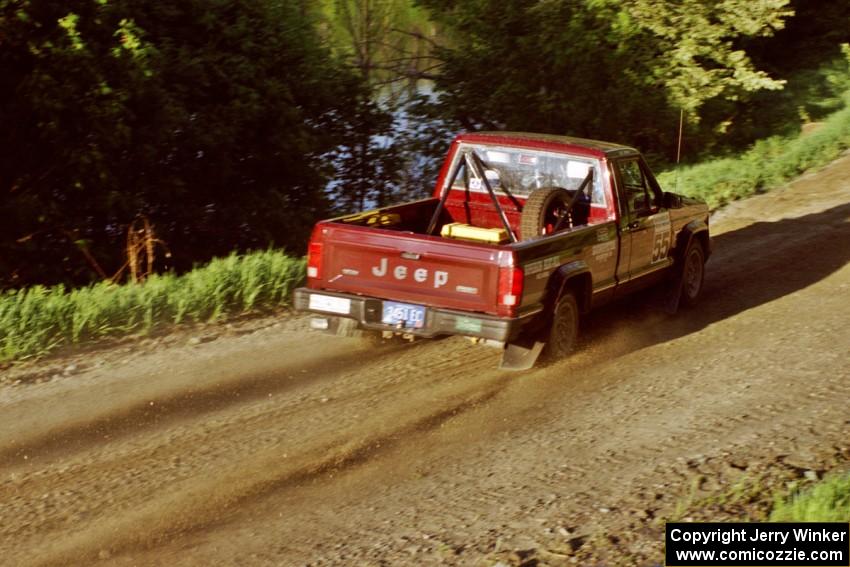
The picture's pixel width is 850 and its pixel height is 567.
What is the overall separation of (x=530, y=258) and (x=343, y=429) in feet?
6.32

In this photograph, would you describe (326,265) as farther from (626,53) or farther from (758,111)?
(758,111)

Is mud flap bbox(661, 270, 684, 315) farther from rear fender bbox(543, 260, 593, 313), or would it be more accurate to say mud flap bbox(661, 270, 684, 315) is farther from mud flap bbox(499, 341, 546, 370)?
mud flap bbox(499, 341, 546, 370)

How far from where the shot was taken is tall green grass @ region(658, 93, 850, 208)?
1716 centimetres

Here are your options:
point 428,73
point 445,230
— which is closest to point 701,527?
point 445,230

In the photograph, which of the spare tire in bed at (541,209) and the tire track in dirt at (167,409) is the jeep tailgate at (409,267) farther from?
the spare tire in bed at (541,209)

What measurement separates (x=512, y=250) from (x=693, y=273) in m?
3.90

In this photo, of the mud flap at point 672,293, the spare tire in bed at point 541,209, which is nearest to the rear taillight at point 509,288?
the spare tire in bed at point 541,209

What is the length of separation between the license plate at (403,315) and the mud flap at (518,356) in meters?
0.74

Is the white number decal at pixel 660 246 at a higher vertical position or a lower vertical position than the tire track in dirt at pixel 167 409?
higher

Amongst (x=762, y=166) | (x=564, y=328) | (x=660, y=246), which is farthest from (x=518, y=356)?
(x=762, y=166)

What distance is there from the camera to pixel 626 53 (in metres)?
21.3

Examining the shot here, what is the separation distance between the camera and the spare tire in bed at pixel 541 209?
8.98 m

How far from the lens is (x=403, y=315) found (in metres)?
8.19

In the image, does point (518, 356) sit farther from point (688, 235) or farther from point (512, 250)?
point (688, 235)
